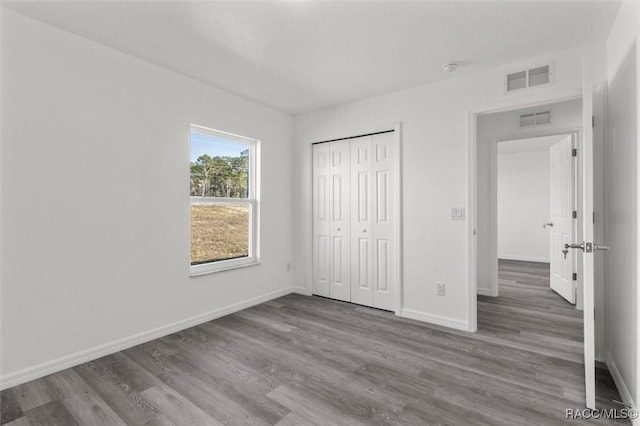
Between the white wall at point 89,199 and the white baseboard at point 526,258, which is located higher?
the white wall at point 89,199

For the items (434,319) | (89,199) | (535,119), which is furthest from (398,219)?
(89,199)

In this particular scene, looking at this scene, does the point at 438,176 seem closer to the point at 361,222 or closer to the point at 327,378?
the point at 361,222

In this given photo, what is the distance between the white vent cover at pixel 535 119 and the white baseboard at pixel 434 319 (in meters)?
2.63

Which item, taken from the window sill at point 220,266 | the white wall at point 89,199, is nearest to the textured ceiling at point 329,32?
the white wall at point 89,199

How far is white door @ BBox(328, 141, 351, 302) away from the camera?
3.91 metres

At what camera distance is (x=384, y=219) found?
361 cm

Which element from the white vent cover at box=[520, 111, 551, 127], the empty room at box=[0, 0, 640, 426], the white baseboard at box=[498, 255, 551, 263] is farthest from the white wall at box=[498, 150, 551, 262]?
the white vent cover at box=[520, 111, 551, 127]

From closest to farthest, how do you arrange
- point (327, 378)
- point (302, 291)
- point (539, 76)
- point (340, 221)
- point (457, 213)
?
point (327, 378) < point (539, 76) < point (457, 213) < point (340, 221) < point (302, 291)

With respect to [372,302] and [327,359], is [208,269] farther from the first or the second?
[372,302]

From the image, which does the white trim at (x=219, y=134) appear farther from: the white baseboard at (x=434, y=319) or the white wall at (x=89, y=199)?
the white baseboard at (x=434, y=319)

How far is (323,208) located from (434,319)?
1.89 meters

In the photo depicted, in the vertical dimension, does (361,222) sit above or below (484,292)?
above

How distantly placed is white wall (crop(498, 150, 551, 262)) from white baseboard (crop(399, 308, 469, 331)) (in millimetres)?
5119

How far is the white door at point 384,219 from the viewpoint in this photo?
3541 millimetres
